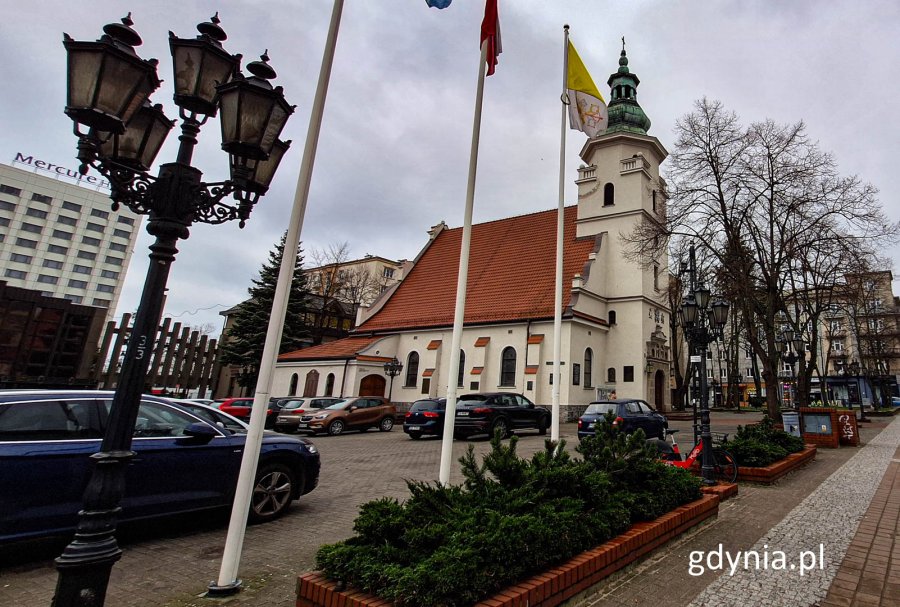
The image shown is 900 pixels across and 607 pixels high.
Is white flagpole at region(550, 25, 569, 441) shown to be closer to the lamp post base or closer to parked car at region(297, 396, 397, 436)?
the lamp post base

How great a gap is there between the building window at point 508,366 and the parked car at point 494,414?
30.9 ft

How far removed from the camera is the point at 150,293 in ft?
11.1

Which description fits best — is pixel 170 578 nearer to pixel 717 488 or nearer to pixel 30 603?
pixel 30 603

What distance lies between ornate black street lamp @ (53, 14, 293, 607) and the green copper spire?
35.4m

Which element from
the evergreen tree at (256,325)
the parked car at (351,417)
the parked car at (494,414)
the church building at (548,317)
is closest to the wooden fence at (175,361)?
the evergreen tree at (256,325)

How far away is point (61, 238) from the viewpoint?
8425cm

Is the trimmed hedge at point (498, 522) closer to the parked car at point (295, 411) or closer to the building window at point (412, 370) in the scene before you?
the parked car at point (295, 411)

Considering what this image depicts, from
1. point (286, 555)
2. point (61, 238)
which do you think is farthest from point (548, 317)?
point (61, 238)

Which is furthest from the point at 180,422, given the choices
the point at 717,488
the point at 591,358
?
the point at 591,358

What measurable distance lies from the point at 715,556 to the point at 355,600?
12.9 feet

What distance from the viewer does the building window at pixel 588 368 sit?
2959 centimetres

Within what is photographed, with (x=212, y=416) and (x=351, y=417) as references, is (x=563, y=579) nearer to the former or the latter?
(x=212, y=416)

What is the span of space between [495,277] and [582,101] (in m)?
25.8

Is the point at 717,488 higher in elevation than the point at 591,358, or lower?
lower
